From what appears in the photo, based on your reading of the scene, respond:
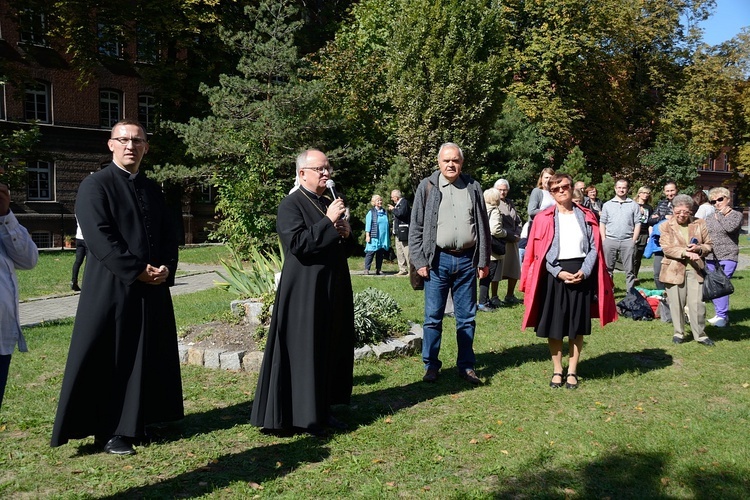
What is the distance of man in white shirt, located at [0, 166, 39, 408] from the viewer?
427 centimetres

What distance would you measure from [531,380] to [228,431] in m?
3.10

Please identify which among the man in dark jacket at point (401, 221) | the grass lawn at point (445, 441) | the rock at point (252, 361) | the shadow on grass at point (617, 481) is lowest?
the shadow on grass at point (617, 481)

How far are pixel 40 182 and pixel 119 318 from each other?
30675 millimetres

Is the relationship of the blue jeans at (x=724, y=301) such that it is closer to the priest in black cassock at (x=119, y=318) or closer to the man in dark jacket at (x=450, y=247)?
the man in dark jacket at (x=450, y=247)

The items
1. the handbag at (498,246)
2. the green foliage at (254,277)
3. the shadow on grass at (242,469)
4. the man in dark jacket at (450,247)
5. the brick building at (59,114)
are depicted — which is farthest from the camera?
the brick building at (59,114)

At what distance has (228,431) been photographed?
543 cm

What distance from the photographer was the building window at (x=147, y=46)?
2705 cm

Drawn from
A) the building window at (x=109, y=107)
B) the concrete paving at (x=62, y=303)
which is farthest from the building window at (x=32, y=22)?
the concrete paving at (x=62, y=303)

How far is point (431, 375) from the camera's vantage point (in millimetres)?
6836

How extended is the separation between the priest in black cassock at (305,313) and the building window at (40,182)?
30082 millimetres

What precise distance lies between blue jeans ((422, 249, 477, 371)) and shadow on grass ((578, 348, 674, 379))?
1.39 m

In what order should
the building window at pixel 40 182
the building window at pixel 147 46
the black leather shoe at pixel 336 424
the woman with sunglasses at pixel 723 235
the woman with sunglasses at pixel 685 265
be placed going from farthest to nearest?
the building window at pixel 40 182 < the building window at pixel 147 46 < the woman with sunglasses at pixel 723 235 < the woman with sunglasses at pixel 685 265 < the black leather shoe at pixel 336 424

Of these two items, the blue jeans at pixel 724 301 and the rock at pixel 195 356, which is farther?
the blue jeans at pixel 724 301

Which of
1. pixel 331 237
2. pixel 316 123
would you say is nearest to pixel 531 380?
pixel 331 237
